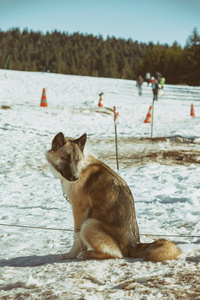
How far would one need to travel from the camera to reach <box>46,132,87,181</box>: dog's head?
144 inches

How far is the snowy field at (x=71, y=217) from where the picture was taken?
3162 mm

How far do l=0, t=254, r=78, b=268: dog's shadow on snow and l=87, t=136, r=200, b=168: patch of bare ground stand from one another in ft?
18.4

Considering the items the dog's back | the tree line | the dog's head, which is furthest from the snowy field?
the tree line

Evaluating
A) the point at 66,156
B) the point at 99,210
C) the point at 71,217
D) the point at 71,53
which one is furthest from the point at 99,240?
the point at 71,53

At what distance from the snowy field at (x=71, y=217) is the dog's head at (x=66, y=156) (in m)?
0.87

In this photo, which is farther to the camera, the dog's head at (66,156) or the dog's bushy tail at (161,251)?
the dog's head at (66,156)

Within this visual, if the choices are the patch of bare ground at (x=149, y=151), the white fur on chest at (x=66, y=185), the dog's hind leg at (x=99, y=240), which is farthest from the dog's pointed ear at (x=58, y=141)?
the patch of bare ground at (x=149, y=151)

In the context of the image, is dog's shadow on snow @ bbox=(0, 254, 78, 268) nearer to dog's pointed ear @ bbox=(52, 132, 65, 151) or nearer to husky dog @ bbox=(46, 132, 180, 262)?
husky dog @ bbox=(46, 132, 180, 262)

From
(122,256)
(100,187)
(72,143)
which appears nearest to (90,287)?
(122,256)

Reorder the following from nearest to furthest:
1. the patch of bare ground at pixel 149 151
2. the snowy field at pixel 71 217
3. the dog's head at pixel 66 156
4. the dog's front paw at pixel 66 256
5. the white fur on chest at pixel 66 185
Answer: the snowy field at pixel 71 217 < the dog's head at pixel 66 156 < the white fur on chest at pixel 66 185 < the dog's front paw at pixel 66 256 < the patch of bare ground at pixel 149 151

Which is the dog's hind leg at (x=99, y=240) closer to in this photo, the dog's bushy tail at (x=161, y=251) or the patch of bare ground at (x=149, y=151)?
the dog's bushy tail at (x=161, y=251)

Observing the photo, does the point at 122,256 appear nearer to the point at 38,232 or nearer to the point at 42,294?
the point at 42,294

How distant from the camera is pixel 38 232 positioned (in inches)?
207

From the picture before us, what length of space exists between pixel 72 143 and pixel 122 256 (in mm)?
1189
